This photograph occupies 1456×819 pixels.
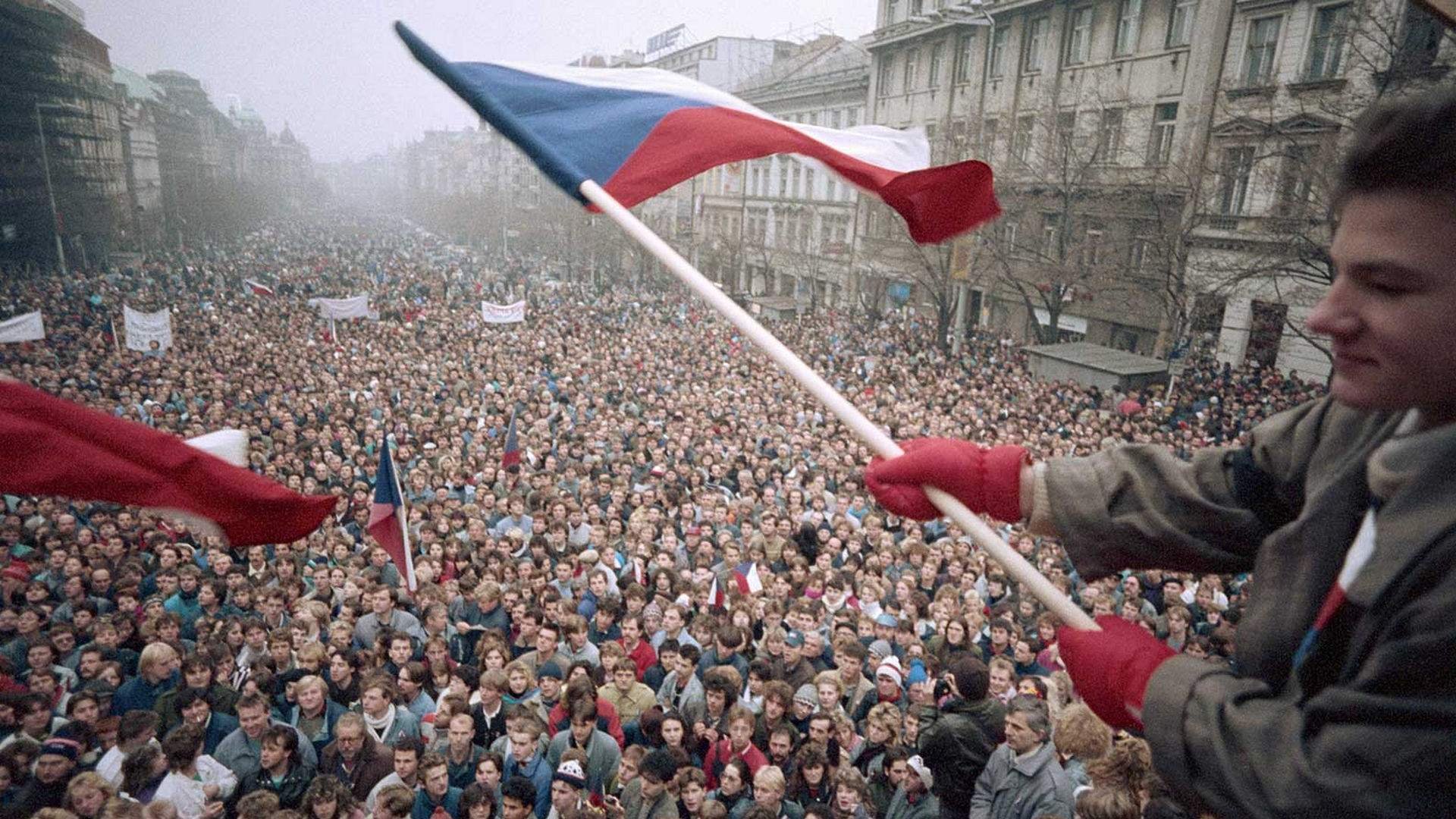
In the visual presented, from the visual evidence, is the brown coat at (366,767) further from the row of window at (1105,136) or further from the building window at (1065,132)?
the row of window at (1105,136)

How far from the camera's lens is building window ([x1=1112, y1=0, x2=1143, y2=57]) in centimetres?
2717

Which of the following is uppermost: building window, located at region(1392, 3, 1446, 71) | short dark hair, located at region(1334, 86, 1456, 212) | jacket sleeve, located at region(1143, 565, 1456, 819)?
building window, located at region(1392, 3, 1446, 71)

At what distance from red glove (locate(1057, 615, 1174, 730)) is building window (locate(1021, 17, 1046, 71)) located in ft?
111

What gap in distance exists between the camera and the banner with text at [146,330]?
18969mm

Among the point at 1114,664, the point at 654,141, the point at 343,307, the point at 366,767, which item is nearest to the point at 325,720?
the point at 366,767

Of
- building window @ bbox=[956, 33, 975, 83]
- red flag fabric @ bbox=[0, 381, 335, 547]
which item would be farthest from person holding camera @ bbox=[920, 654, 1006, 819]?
building window @ bbox=[956, 33, 975, 83]

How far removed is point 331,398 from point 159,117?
80.7 metres

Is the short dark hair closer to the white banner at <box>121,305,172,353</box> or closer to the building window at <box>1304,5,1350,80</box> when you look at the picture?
the white banner at <box>121,305,172,353</box>

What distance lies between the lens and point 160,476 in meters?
2.69

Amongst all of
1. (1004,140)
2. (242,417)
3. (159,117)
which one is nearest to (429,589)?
(242,417)

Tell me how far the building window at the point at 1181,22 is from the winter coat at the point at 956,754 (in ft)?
90.2

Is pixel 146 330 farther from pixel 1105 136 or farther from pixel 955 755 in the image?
pixel 1105 136

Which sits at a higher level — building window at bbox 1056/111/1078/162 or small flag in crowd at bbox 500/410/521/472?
building window at bbox 1056/111/1078/162

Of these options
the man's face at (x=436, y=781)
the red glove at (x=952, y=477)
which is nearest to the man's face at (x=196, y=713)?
the man's face at (x=436, y=781)
